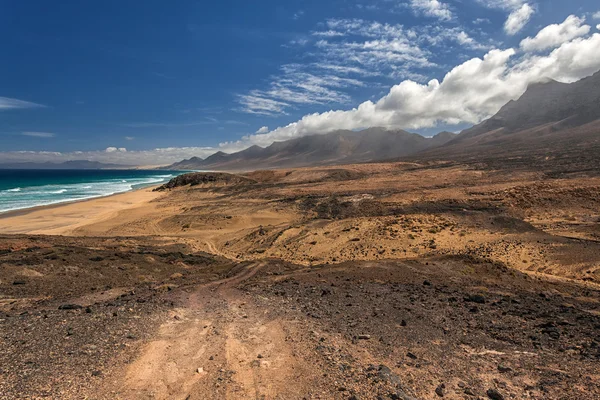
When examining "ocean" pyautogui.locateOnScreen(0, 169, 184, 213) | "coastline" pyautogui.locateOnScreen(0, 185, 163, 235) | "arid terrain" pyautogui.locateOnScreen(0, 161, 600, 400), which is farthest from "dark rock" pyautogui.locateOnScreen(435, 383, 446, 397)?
"ocean" pyautogui.locateOnScreen(0, 169, 184, 213)

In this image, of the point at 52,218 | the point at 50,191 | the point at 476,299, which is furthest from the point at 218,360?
the point at 50,191

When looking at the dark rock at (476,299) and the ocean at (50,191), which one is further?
the ocean at (50,191)

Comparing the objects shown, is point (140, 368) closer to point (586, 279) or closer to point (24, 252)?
point (24, 252)

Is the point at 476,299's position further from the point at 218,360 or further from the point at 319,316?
the point at 218,360

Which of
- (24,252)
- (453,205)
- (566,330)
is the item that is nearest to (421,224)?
(453,205)

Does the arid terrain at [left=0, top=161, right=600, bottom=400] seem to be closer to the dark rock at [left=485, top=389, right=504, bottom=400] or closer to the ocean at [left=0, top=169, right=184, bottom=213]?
the dark rock at [left=485, top=389, right=504, bottom=400]

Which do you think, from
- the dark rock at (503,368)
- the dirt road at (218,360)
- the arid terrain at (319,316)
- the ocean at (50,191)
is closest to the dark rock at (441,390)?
the arid terrain at (319,316)

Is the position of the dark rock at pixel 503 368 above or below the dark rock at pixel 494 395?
below

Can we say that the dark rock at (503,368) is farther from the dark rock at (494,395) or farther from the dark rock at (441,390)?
the dark rock at (441,390)
